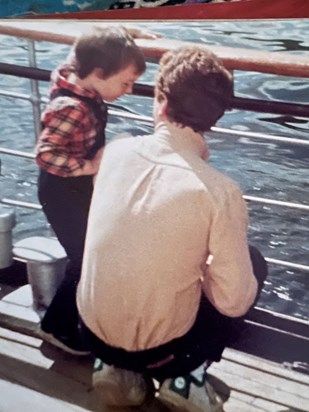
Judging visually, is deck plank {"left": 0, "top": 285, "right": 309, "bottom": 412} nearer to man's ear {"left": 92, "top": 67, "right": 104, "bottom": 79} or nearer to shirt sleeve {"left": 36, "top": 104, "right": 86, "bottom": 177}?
shirt sleeve {"left": 36, "top": 104, "right": 86, "bottom": 177}

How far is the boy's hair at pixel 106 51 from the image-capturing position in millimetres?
1603

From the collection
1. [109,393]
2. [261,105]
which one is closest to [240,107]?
[261,105]

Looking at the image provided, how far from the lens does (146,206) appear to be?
1.39 metres

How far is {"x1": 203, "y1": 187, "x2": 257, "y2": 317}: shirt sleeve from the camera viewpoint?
4.57 ft

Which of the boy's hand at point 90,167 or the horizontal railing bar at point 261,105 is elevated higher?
the horizontal railing bar at point 261,105

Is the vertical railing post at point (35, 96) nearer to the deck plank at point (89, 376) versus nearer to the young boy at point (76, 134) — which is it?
the young boy at point (76, 134)

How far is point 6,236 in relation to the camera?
2.12 meters

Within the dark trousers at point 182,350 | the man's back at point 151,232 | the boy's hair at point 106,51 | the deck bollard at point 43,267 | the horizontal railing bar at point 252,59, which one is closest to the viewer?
the man's back at point 151,232

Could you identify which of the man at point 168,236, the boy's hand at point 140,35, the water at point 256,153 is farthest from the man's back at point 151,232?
the boy's hand at point 140,35

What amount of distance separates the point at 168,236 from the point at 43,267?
0.60 m

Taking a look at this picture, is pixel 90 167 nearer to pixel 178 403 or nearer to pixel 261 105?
pixel 261 105

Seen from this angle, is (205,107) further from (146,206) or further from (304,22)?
(304,22)

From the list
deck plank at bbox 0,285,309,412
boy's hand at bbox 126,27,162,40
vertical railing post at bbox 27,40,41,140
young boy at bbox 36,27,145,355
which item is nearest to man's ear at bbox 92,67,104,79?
young boy at bbox 36,27,145,355

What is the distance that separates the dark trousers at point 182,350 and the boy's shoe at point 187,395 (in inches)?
0.7
